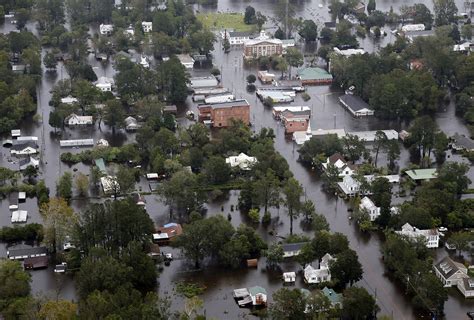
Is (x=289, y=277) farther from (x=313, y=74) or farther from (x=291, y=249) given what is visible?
(x=313, y=74)

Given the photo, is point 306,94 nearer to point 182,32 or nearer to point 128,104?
point 128,104

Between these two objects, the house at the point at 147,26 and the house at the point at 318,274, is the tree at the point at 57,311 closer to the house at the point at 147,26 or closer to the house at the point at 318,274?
the house at the point at 318,274

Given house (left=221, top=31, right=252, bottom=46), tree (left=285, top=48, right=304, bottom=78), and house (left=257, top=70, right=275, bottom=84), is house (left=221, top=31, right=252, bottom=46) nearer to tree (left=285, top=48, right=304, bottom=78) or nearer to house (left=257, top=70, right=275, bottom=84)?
tree (left=285, top=48, right=304, bottom=78)

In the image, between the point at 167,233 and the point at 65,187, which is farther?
the point at 65,187

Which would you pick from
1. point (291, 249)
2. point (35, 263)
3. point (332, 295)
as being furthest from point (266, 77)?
point (332, 295)

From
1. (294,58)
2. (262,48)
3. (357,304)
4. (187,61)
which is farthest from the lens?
(262,48)

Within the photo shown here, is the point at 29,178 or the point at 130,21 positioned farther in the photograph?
the point at 130,21

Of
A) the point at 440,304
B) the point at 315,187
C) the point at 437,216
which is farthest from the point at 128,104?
the point at 440,304

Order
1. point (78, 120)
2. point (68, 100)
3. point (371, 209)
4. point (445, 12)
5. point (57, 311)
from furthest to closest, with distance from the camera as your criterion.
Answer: point (445, 12), point (68, 100), point (78, 120), point (371, 209), point (57, 311)
